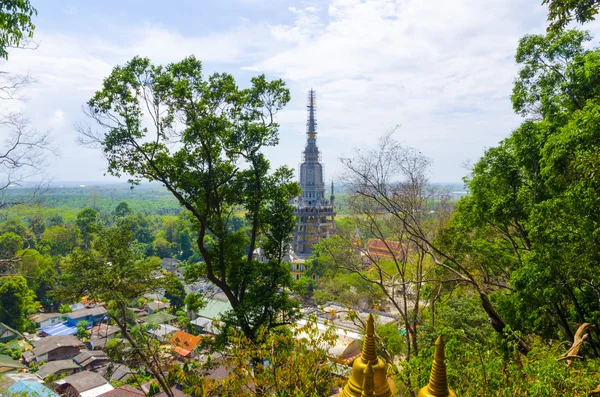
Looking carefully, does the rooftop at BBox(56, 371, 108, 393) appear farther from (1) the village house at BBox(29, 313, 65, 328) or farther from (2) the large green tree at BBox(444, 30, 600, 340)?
(2) the large green tree at BBox(444, 30, 600, 340)

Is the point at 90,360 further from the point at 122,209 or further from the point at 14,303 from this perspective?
the point at 122,209

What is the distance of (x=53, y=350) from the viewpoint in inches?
797

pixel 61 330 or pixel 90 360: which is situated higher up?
pixel 90 360

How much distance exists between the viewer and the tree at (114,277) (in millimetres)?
7320

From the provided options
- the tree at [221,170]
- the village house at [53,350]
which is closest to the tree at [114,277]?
the tree at [221,170]

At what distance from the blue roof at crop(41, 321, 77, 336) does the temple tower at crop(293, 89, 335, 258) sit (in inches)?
761

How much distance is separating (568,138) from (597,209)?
3.65ft

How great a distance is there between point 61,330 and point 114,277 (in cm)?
2321

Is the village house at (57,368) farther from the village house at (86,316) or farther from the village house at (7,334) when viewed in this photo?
the village house at (86,316)

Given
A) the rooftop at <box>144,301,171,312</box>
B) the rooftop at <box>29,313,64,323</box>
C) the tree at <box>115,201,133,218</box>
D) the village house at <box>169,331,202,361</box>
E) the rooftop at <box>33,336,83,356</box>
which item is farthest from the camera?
the tree at <box>115,201,133,218</box>

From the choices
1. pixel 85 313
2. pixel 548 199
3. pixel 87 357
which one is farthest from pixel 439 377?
pixel 85 313

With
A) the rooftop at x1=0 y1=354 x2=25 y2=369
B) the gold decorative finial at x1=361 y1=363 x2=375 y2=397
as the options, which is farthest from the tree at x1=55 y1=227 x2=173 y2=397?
the rooftop at x1=0 y1=354 x2=25 y2=369

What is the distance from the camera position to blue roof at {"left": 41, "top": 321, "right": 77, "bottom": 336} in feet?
81.1

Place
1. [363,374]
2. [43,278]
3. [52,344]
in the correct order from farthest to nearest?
[43,278] < [52,344] < [363,374]
